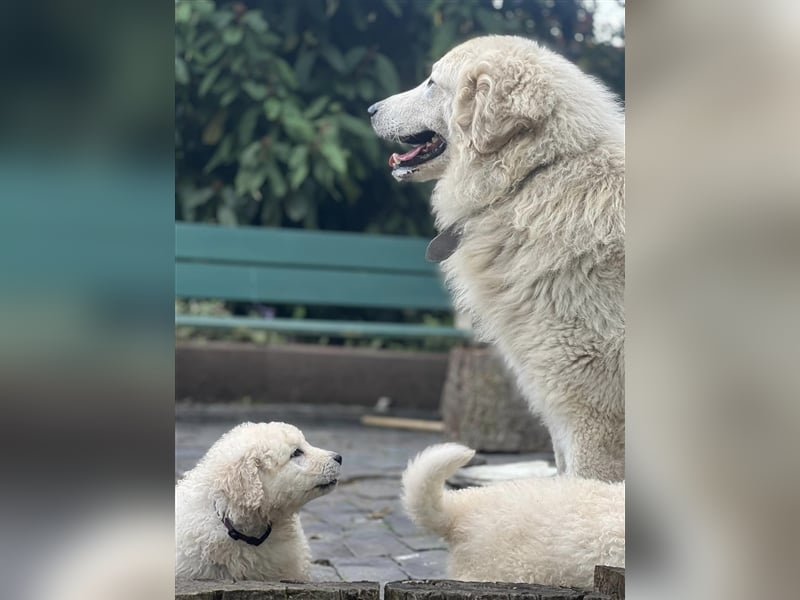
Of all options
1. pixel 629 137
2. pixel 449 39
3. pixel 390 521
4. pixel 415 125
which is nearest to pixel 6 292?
pixel 629 137

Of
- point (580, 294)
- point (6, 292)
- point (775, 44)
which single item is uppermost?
point (775, 44)

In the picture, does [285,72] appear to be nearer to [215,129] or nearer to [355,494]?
[215,129]

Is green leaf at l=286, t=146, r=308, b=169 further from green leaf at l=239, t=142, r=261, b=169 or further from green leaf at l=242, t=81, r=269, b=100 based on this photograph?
green leaf at l=242, t=81, r=269, b=100

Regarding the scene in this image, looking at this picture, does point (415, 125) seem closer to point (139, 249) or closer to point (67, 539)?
point (139, 249)

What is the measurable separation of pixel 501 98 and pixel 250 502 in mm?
1388

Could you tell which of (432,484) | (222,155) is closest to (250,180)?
(222,155)

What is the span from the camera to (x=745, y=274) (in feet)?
4.30

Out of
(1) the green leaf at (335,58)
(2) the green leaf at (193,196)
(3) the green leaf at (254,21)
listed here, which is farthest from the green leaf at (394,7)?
(2) the green leaf at (193,196)

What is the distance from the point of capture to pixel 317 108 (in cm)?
761

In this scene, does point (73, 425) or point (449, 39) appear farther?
point (449, 39)

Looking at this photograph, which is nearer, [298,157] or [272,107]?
[298,157]

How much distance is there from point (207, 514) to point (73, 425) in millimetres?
1195

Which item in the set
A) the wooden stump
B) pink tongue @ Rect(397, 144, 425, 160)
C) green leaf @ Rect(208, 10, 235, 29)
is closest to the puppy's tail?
pink tongue @ Rect(397, 144, 425, 160)

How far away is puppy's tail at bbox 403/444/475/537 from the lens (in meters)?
2.42
